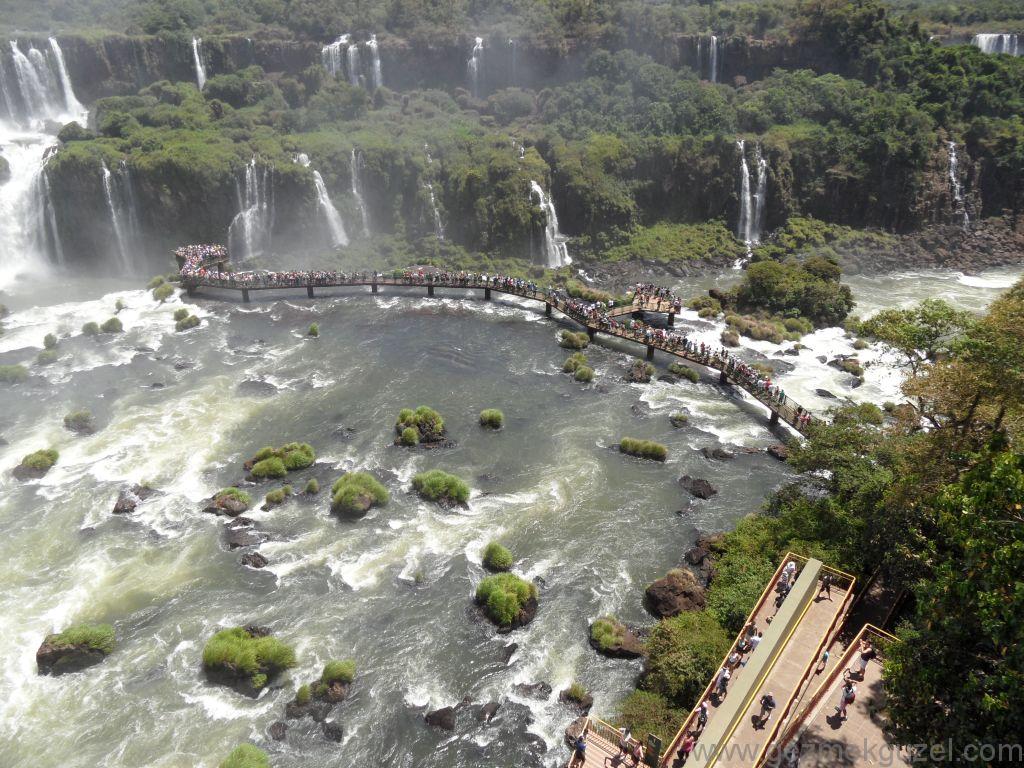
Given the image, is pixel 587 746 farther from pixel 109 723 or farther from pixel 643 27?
pixel 643 27

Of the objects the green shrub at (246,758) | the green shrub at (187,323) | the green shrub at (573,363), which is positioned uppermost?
the green shrub at (187,323)

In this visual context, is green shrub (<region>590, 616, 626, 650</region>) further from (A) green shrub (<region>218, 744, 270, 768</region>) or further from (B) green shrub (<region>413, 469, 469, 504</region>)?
(A) green shrub (<region>218, 744, 270, 768</region>)

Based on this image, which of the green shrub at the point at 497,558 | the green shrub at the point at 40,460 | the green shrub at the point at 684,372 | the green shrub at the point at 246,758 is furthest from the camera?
the green shrub at the point at 684,372

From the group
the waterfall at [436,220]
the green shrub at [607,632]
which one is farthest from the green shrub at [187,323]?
the green shrub at [607,632]

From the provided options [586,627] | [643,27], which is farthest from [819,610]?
[643,27]

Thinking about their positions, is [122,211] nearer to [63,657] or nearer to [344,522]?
[344,522]

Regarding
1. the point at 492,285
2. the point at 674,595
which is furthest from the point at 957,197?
the point at 674,595

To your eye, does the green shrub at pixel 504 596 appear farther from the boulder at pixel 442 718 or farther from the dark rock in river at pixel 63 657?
the dark rock in river at pixel 63 657
